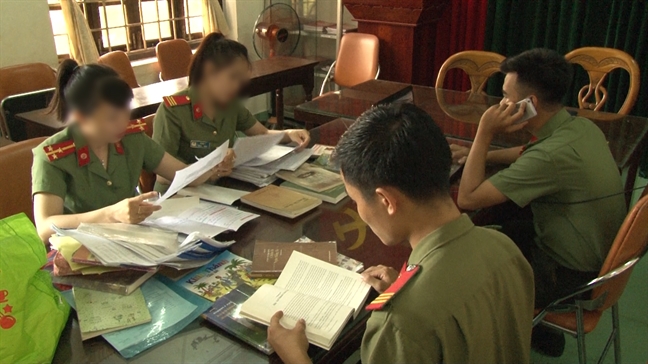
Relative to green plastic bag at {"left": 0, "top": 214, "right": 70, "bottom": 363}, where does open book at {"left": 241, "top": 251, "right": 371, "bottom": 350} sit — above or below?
below

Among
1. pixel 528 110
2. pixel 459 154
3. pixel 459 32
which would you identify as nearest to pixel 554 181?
pixel 528 110

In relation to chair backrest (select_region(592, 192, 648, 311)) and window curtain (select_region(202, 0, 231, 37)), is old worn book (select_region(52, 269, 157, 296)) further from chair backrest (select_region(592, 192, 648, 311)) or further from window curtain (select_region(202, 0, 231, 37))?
window curtain (select_region(202, 0, 231, 37))

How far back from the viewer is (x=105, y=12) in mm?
4055

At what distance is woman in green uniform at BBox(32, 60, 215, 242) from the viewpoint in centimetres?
134

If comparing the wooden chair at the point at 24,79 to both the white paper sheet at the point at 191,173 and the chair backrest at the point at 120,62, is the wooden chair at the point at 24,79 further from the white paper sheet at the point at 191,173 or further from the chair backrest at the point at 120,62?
the white paper sheet at the point at 191,173

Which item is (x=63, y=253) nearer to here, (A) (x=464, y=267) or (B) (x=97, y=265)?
(B) (x=97, y=265)

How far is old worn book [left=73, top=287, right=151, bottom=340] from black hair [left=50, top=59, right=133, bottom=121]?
481 mm

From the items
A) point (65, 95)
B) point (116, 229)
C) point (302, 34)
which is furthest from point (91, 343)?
point (302, 34)

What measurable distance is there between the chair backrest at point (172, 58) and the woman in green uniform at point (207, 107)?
1.89 meters

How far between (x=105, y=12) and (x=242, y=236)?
334 cm

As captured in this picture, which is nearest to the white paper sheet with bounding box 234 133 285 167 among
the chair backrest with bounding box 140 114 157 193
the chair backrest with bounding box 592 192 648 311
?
the chair backrest with bounding box 140 114 157 193

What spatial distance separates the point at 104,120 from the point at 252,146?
20.9 inches

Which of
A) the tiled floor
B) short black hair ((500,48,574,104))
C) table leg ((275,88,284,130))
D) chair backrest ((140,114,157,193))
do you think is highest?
short black hair ((500,48,574,104))

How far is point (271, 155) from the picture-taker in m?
1.88
